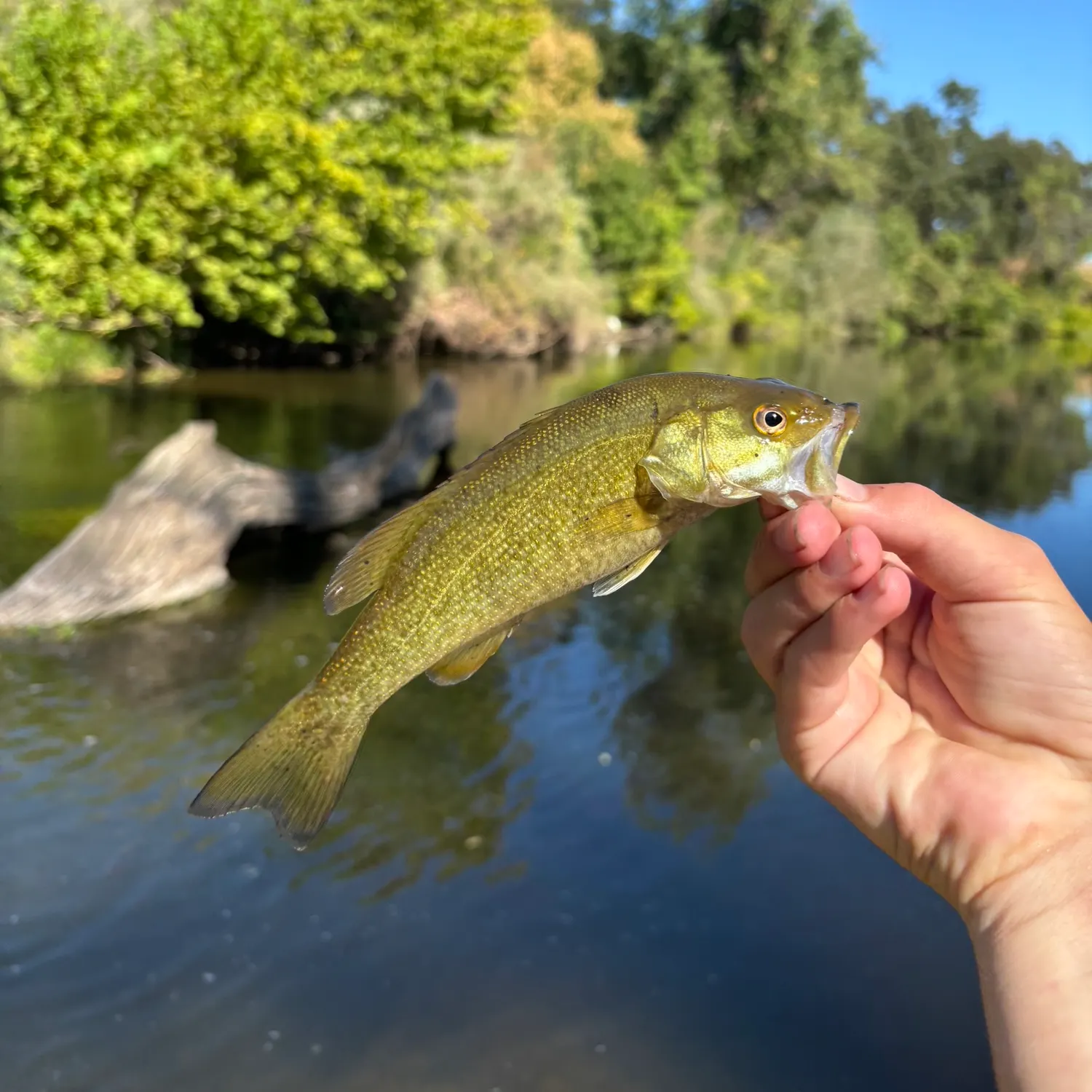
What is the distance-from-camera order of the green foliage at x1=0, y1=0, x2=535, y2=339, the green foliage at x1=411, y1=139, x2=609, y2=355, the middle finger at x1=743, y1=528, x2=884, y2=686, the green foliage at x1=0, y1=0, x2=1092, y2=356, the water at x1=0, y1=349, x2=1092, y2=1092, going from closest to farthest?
the middle finger at x1=743, y1=528, x2=884, y2=686, the water at x1=0, y1=349, x2=1092, y2=1092, the green foliage at x1=0, y1=0, x2=535, y2=339, the green foliage at x1=0, y1=0, x2=1092, y2=356, the green foliage at x1=411, y1=139, x2=609, y2=355

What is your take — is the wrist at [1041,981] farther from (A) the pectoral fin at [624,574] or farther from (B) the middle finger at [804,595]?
(A) the pectoral fin at [624,574]

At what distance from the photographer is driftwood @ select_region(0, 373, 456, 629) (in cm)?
943

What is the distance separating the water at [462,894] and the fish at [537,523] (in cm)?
282

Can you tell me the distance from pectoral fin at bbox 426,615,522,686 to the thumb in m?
1.06

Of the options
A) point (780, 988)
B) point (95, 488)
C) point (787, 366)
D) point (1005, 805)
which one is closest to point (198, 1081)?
point (780, 988)

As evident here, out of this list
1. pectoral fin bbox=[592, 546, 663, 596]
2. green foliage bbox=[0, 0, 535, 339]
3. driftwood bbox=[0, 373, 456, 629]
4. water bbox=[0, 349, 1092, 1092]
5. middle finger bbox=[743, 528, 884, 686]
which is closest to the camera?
middle finger bbox=[743, 528, 884, 686]

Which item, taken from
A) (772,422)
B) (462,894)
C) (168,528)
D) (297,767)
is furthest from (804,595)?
(168,528)

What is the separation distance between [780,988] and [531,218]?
34.6 m

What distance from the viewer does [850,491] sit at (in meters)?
2.57

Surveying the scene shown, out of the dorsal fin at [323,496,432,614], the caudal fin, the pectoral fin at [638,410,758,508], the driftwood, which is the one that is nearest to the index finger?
the pectoral fin at [638,410,758,508]

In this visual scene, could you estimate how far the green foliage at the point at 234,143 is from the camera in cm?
1812

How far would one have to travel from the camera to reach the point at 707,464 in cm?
253

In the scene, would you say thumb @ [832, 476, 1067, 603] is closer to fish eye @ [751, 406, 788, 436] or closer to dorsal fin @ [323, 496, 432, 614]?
fish eye @ [751, 406, 788, 436]

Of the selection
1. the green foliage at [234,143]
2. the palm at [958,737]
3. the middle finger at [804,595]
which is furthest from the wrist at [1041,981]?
the green foliage at [234,143]
